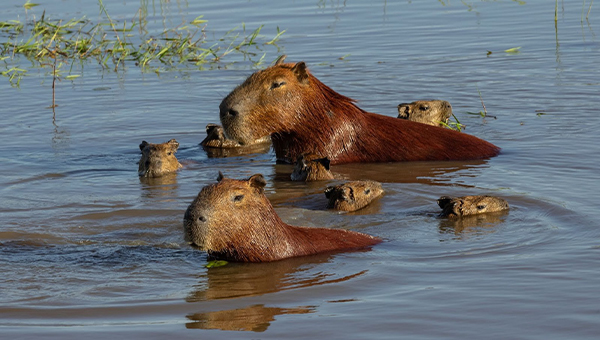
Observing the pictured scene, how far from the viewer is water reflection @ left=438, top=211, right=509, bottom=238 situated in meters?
6.84

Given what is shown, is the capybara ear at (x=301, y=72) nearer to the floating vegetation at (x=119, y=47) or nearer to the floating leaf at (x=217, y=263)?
the floating leaf at (x=217, y=263)

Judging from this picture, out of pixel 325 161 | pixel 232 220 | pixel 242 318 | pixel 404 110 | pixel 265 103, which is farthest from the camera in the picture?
pixel 404 110

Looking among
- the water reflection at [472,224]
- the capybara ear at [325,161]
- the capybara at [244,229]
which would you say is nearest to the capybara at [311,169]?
the capybara ear at [325,161]

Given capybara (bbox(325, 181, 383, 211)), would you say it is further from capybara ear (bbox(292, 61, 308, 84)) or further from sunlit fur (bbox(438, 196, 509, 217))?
capybara ear (bbox(292, 61, 308, 84))

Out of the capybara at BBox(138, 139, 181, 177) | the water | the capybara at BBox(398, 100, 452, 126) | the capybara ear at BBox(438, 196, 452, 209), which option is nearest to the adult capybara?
the water

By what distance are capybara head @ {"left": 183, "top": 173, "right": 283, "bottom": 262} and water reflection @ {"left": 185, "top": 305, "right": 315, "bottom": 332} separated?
1.67 feet

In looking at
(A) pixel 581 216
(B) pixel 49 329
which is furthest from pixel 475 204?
(B) pixel 49 329

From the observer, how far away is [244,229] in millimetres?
5902

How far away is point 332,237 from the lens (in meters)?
→ 6.41

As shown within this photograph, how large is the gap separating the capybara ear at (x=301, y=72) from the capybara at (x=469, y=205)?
2.22 metres

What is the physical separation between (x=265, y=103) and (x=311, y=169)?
752mm

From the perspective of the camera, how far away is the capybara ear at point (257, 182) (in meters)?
Result: 5.93

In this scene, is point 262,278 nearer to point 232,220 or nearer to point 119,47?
point 232,220

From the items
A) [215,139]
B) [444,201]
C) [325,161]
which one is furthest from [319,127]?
[444,201]
